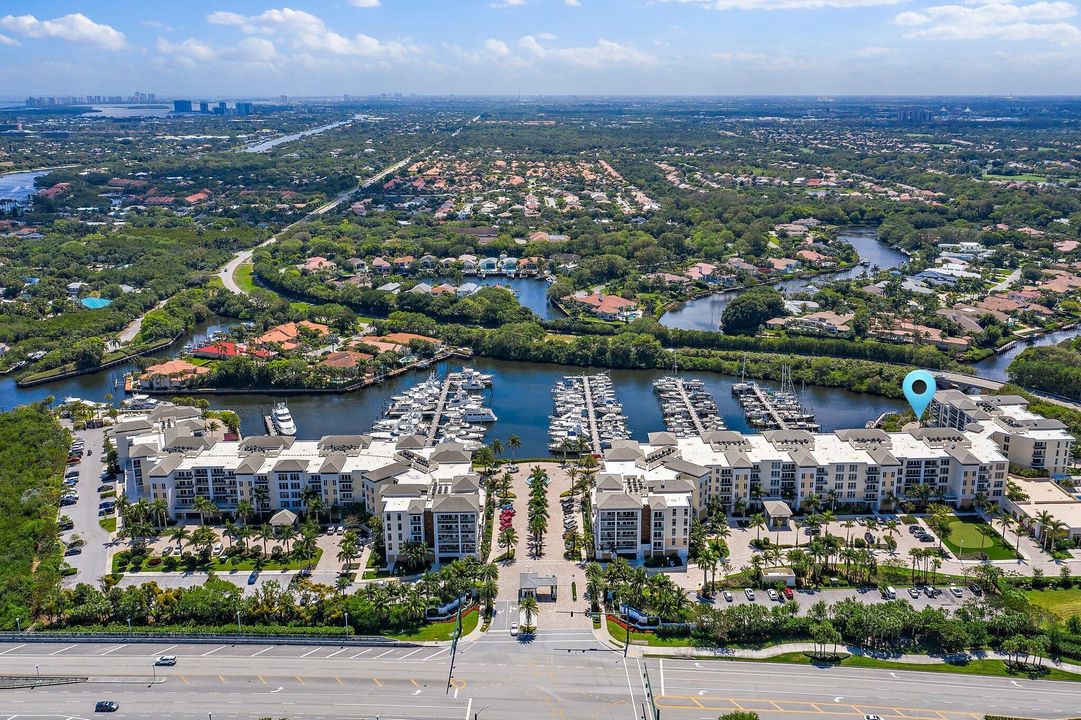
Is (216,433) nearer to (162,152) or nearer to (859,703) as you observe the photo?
(859,703)

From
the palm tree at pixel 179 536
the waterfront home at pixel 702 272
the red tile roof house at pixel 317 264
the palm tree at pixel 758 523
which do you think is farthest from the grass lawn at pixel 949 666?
the red tile roof house at pixel 317 264

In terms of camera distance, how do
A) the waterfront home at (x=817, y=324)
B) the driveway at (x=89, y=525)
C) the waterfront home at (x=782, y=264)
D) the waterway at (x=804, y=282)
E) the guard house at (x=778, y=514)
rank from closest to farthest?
the driveway at (x=89, y=525) < the guard house at (x=778, y=514) < the waterfront home at (x=817, y=324) < the waterway at (x=804, y=282) < the waterfront home at (x=782, y=264)

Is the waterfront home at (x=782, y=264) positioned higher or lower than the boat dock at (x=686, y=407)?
higher

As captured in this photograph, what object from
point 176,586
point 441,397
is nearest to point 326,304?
point 441,397

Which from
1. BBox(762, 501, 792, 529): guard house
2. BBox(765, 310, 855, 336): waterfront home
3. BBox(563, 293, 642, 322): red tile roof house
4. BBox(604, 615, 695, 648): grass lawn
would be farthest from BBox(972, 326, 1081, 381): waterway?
BBox(604, 615, 695, 648): grass lawn

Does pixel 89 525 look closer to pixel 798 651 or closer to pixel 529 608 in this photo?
pixel 529 608

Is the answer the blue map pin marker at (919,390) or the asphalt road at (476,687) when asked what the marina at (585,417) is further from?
the asphalt road at (476,687)
